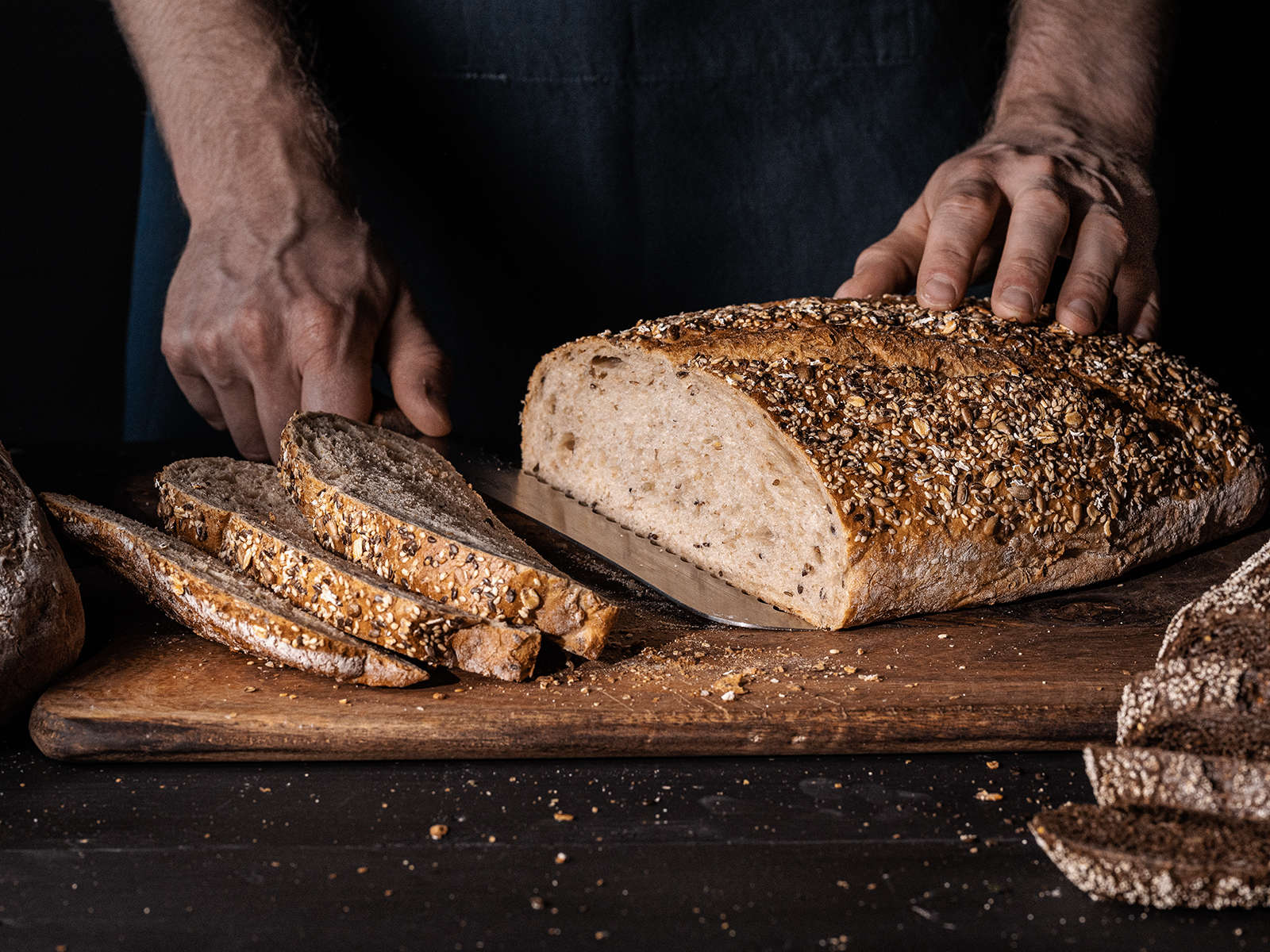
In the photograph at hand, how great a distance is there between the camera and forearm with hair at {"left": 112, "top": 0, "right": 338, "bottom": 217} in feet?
10.3

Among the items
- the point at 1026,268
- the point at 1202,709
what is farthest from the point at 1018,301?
the point at 1202,709

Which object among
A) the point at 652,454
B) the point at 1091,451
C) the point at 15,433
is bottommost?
the point at 15,433

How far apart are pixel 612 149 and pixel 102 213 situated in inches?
103

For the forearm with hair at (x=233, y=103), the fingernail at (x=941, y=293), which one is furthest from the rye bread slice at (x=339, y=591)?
the fingernail at (x=941, y=293)

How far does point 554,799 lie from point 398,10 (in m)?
2.84

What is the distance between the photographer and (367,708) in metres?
1.69

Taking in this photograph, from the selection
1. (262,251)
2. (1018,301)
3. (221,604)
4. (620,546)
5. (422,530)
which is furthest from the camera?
(262,251)

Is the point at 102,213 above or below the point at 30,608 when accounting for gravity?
above

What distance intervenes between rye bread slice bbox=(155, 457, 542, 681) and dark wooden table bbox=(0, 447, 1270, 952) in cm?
20

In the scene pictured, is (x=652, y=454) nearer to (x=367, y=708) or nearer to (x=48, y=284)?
(x=367, y=708)

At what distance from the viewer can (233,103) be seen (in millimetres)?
3201

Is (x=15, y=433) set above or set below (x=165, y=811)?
below

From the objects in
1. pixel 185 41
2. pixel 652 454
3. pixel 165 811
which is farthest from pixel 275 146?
pixel 165 811

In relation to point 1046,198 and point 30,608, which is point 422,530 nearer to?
point 30,608
